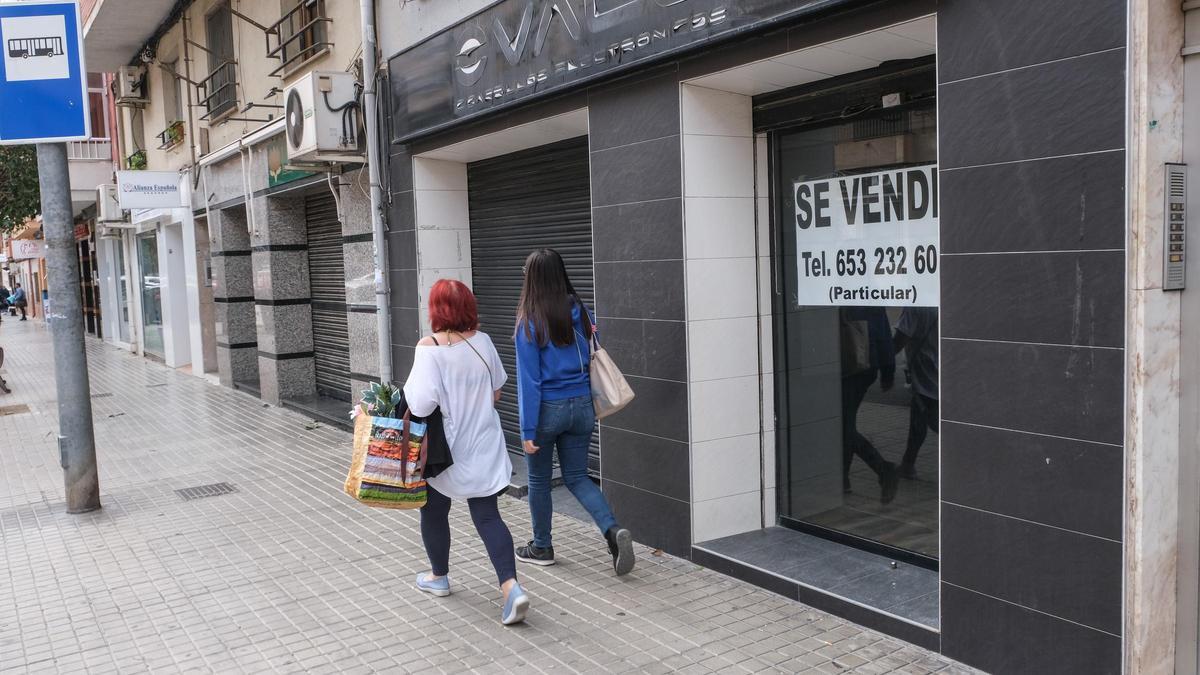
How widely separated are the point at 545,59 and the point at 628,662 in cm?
394

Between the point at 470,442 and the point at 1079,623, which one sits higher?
the point at 470,442

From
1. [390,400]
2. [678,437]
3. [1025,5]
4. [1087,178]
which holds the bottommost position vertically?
[678,437]

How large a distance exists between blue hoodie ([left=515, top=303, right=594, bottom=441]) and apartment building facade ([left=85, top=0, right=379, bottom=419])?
186 inches

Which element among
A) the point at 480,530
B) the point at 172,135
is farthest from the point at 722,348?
the point at 172,135

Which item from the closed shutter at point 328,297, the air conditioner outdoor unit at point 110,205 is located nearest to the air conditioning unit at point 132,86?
the air conditioner outdoor unit at point 110,205

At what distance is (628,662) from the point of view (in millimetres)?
4242

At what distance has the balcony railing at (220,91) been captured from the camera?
13.1 meters

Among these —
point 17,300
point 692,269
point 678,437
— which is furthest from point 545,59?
point 17,300

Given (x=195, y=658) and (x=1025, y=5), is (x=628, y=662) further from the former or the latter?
(x=1025, y=5)

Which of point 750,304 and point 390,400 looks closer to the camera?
point 390,400

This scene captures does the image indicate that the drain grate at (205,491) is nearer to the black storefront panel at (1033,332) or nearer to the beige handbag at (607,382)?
the beige handbag at (607,382)

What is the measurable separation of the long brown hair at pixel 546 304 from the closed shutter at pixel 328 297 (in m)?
6.66

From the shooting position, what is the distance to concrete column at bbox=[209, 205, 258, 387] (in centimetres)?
1395

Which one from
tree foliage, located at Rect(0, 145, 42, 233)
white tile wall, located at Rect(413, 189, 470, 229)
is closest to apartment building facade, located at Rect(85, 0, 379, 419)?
white tile wall, located at Rect(413, 189, 470, 229)
